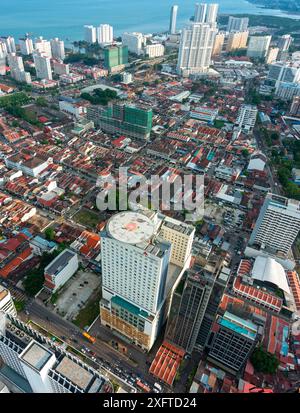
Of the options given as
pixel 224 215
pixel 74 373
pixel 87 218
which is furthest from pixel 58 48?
pixel 74 373

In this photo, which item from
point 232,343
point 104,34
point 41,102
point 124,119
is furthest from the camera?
point 104,34

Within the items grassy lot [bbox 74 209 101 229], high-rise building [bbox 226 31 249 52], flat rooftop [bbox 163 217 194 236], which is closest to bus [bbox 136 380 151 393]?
flat rooftop [bbox 163 217 194 236]

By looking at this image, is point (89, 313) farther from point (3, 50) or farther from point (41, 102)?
point (3, 50)

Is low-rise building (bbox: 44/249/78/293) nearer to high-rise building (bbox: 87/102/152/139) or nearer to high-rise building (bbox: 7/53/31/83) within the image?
high-rise building (bbox: 87/102/152/139)

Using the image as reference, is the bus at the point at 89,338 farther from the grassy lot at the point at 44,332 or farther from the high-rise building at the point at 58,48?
the high-rise building at the point at 58,48
